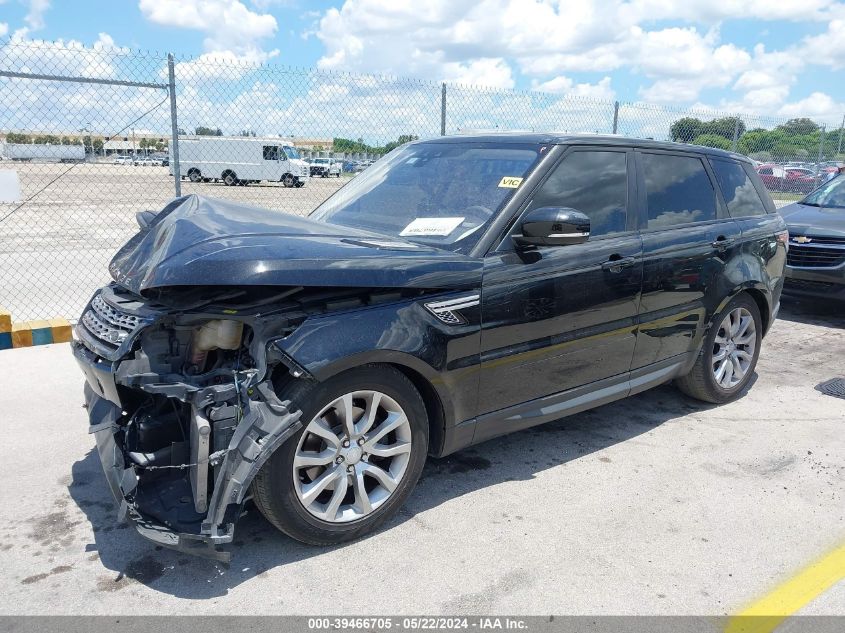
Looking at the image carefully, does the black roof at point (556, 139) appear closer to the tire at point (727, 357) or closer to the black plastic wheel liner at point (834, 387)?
the tire at point (727, 357)

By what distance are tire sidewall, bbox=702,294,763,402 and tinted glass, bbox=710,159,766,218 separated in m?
0.64

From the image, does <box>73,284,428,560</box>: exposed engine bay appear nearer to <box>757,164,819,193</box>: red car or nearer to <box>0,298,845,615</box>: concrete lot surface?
<box>0,298,845,615</box>: concrete lot surface

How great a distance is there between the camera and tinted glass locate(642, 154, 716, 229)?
4.46m

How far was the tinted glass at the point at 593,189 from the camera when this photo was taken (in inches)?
151

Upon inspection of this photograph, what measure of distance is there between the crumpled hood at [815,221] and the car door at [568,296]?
4.84 metres

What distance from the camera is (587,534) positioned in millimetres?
3373

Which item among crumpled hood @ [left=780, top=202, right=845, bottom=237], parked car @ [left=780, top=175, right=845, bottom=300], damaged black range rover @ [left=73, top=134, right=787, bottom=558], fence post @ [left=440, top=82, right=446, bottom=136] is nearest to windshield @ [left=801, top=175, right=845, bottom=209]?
crumpled hood @ [left=780, top=202, right=845, bottom=237]

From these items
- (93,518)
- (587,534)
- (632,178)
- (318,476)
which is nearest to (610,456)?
(587,534)

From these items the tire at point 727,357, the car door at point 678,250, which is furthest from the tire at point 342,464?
the tire at point 727,357

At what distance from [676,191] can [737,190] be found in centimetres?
87

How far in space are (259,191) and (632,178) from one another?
21706mm

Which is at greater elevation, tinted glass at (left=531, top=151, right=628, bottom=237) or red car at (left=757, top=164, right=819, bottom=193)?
red car at (left=757, top=164, right=819, bottom=193)

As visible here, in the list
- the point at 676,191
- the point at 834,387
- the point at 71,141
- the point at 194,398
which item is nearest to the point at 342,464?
the point at 194,398

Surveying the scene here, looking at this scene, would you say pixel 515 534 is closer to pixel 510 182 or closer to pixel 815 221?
pixel 510 182
